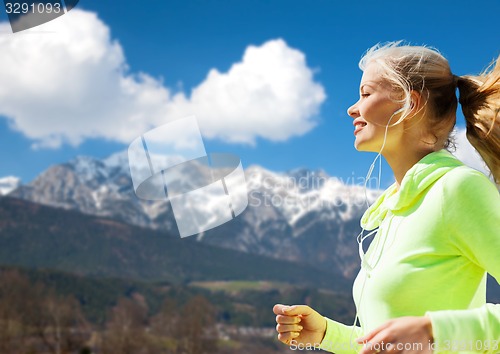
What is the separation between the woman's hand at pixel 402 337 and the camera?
1726 millimetres

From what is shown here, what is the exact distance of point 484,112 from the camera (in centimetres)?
228

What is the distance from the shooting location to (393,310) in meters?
2.10

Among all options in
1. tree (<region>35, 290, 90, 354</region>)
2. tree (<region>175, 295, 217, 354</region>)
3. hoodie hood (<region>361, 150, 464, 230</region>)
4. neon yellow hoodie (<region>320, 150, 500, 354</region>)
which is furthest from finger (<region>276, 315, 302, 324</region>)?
tree (<region>175, 295, 217, 354</region>)

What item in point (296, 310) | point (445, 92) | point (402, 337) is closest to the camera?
point (402, 337)

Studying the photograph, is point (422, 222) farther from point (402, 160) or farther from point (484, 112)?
point (484, 112)

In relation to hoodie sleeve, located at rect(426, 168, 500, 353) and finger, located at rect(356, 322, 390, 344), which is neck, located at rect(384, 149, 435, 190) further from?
finger, located at rect(356, 322, 390, 344)

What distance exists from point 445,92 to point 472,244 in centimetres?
73

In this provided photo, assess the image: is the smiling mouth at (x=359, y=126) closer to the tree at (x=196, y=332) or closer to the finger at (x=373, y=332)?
the finger at (x=373, y=332)

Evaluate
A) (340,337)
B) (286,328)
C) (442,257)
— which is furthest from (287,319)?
(442,257)

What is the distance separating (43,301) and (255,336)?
83.1m

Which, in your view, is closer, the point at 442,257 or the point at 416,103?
the point at 442,257

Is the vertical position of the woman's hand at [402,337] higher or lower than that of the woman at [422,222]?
lower

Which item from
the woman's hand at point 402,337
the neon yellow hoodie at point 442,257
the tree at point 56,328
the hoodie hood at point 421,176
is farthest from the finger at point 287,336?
the tree at point 56,328

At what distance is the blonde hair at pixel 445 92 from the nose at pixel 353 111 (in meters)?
0.18
